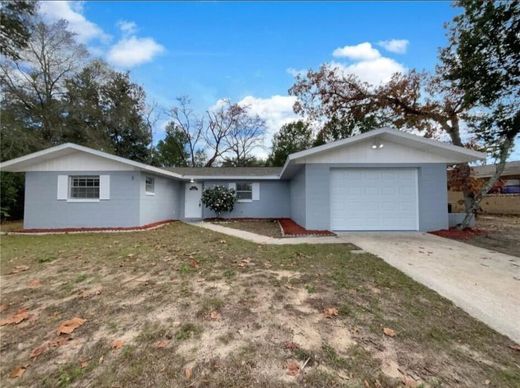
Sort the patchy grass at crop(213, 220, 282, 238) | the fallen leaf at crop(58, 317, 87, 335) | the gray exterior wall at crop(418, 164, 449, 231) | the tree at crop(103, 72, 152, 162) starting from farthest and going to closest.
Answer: the tree at crop(103, 72, 152, 162) → the patchy grass at crop(213, 220, 282, 238) → the gray exterior wall at crop(418, 164, 449, 231) → the fallen leaf at crop(58, 317, 87, 335)

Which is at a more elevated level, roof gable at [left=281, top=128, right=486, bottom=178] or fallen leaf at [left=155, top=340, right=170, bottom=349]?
roof gable at [left=281, top=128, right=486, bottom=178]

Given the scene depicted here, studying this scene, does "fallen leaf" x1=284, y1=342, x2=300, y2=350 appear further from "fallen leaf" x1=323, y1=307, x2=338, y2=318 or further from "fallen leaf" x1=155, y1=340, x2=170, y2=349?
"fallen leaf" x1=155, y1=340, x2=170, y2=349

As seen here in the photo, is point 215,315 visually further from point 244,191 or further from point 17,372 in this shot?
point 244,191

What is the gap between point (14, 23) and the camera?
12.3 metres

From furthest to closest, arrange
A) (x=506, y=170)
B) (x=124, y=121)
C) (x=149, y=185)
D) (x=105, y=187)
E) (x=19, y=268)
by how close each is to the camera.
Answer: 1. (x=124, y=121)
2. (x=506, y=170)
3. (x=149, y=185)
4. (x=105, y=187)
5. (x=19, y=268)

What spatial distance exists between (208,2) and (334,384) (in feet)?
35.8

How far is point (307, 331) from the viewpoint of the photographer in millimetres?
2688

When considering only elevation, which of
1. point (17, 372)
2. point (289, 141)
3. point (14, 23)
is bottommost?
point (17, 372)

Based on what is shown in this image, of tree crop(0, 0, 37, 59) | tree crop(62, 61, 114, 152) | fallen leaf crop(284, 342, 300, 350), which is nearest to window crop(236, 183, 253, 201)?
fallen leaf crop(284, 342, 300, 350)

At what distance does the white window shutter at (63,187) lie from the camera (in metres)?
10.7

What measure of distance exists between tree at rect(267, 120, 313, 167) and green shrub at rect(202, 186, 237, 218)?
14.4 meters

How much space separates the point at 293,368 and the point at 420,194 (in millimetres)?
8717

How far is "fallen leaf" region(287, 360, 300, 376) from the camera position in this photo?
2.08 m

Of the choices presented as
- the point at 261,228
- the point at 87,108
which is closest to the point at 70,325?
the point at 261,228
